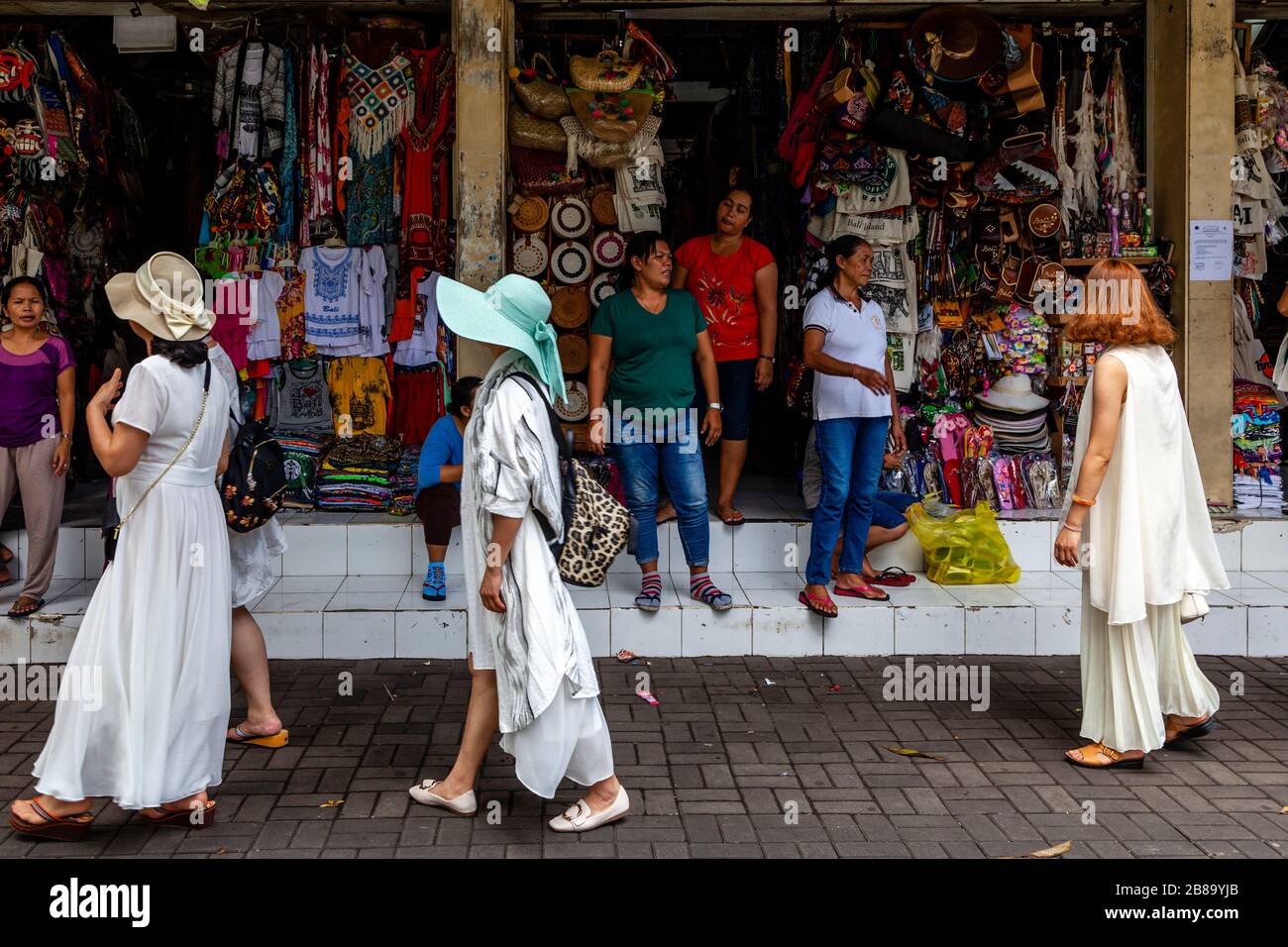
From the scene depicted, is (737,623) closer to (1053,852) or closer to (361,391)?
(1053,852)

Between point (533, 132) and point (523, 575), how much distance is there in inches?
182

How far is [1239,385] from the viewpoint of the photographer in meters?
8.78

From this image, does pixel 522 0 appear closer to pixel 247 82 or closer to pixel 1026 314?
pixel 247 82

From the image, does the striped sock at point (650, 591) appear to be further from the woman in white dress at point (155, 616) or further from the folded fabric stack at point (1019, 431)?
the folded fabric stack at point (1019, 431)

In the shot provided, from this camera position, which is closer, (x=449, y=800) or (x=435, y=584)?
(x=449, y=800)

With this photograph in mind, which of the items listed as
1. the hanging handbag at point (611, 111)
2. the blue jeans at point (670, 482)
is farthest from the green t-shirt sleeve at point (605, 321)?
A: the hanging handbag at point (611, 111)

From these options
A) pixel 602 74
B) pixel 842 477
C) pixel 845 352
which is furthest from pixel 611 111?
pixel 842 477

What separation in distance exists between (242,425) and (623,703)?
7.13 ft

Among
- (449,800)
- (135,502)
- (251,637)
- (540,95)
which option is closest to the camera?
(135,502)

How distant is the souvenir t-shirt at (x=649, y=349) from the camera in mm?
6934

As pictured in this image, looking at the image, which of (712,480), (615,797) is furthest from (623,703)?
(712,480)

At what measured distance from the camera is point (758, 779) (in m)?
4.97

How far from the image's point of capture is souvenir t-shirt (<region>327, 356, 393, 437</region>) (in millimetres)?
8867

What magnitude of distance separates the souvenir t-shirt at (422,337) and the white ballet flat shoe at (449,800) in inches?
180
